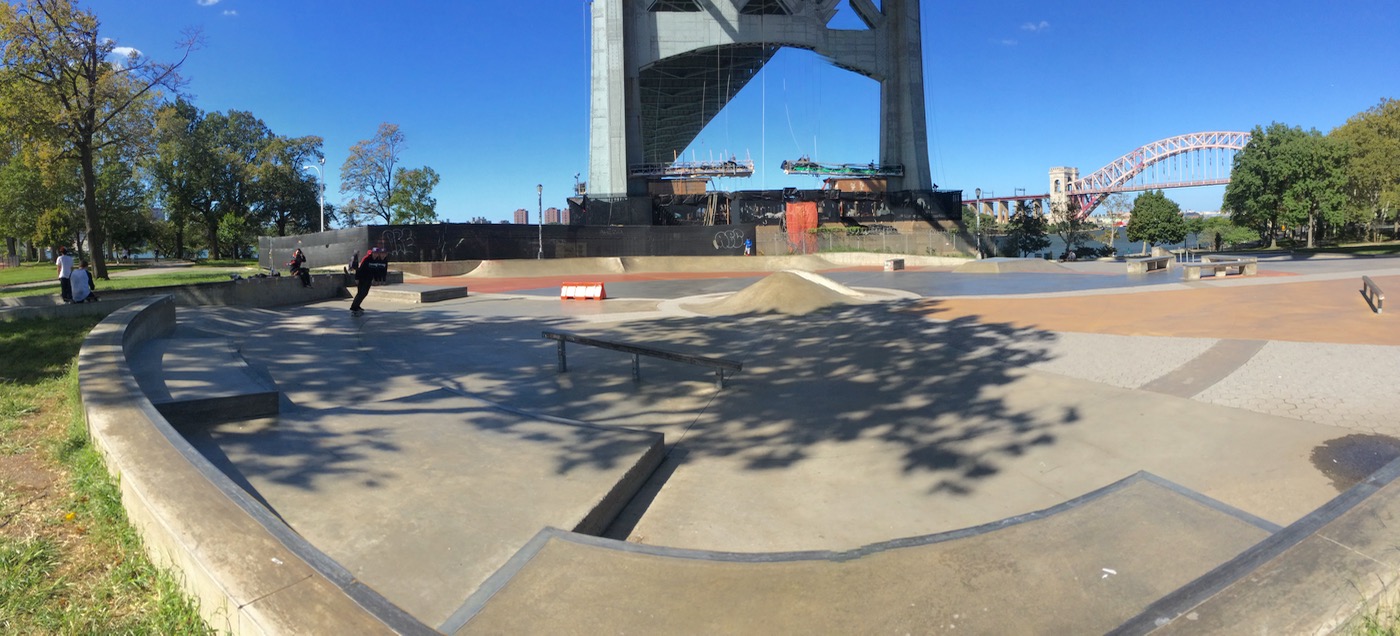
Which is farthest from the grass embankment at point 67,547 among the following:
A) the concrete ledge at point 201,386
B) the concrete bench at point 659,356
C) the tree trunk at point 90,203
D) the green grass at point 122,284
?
the tree trunk at point 90,203

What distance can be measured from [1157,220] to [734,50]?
1771 inches

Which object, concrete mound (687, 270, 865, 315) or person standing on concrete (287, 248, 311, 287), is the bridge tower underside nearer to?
person standing on concrete (287, 248, 311, 287)

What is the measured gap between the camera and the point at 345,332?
13344 millimetres

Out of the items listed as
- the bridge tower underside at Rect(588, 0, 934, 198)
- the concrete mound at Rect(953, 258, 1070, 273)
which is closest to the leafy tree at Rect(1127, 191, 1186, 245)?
the bridge tower underside at Rect(588, 0, 934, 198)

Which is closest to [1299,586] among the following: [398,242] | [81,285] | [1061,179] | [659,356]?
[659,356]

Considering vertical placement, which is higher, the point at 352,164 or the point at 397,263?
the point at 352,164

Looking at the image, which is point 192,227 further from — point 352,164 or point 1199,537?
point 1199,537

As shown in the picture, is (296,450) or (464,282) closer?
(296,450)

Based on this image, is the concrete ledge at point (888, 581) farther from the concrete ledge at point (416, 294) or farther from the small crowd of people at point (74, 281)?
the concrete ledge at point (416, 294)

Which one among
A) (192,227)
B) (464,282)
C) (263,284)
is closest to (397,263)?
(464,282)

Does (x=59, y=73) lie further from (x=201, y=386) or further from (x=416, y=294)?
(x=201, y=386)

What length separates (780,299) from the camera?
15398 millimetres

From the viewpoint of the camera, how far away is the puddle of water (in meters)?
5.26

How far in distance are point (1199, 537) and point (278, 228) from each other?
8146 cm
